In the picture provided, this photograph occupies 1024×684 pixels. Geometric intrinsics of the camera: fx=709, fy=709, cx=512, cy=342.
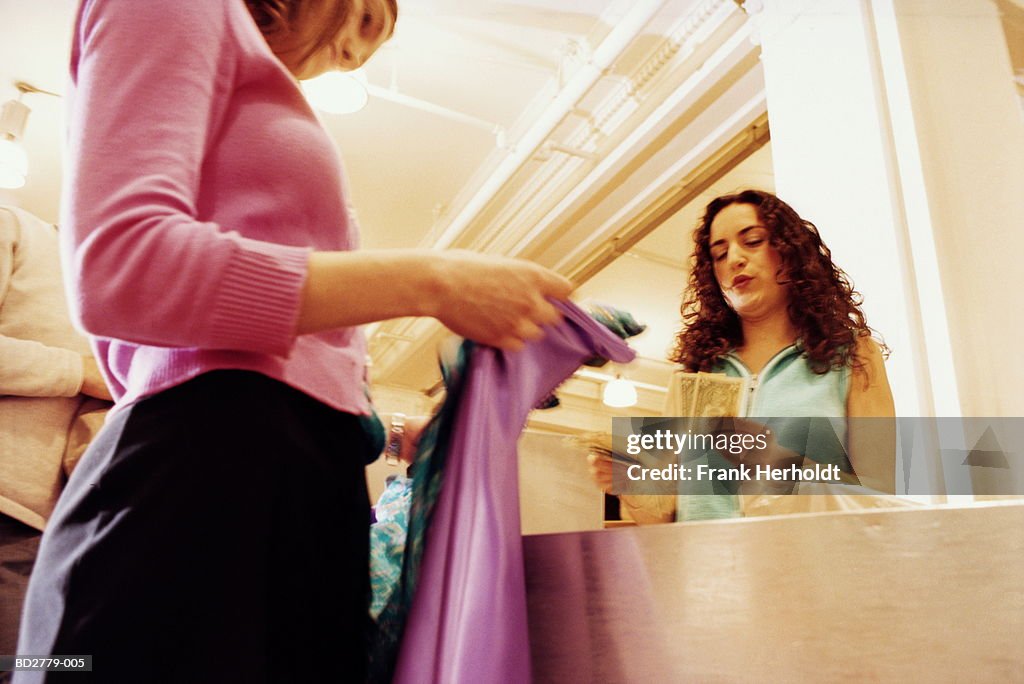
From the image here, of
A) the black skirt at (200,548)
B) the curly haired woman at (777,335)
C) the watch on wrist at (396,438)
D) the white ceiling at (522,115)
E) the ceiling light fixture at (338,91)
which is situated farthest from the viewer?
the white ceiling at (522,115)

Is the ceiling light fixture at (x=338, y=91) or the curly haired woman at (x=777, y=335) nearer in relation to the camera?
the curly haired woman at (x=777, y=335)

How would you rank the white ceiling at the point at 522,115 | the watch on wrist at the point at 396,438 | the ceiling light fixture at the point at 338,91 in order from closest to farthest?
the watch on wrist at the point at 396,438 → the ceiling light fixture at the point at 338,91 → the white ceiling at the point at 522,115

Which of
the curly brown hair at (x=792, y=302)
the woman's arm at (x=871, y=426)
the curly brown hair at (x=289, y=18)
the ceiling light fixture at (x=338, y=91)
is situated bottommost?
the woman's arm at (x=871, y=426)

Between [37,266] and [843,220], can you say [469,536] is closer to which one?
[37,266]

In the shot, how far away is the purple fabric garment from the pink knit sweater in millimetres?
110

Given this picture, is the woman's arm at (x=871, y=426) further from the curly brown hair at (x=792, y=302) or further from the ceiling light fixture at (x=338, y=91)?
the ceiling light fixture at (x=338, y=91)

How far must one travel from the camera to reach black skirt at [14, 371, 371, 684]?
16.1 inches

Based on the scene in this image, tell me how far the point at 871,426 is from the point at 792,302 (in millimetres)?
350

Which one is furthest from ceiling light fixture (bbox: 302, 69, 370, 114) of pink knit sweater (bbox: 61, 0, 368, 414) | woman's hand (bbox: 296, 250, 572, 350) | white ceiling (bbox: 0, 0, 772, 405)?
woman's hand (bbox: 296, 250, 572, 350)

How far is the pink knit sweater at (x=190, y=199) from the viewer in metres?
0.43

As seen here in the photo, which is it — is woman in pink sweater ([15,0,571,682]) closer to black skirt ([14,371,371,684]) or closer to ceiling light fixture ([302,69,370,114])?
black skirt ([14,371,371,684])

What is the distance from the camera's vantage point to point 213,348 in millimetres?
460

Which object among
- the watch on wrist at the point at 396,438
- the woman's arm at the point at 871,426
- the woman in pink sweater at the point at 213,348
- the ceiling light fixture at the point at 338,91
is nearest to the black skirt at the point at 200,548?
the woman in pink sweater at the point at 213,348

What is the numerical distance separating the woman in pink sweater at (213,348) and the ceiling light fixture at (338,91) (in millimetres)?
2177
